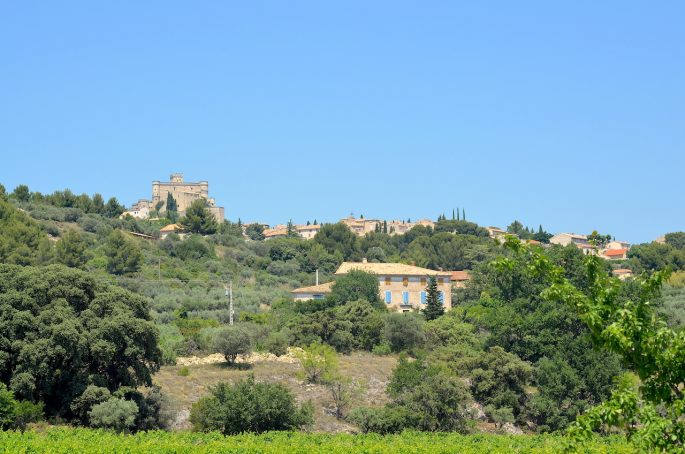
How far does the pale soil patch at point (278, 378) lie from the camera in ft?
133

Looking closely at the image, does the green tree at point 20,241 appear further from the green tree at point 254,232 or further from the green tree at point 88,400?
the green tree at point 254,232

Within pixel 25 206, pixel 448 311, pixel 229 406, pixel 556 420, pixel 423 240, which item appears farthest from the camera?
pixel 423 240

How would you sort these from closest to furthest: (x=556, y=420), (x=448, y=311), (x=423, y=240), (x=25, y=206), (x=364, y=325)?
(x=556, y=420), (x=364, y=325), (x=448, y=311), (x=25, y=206), (x=423, y=240)

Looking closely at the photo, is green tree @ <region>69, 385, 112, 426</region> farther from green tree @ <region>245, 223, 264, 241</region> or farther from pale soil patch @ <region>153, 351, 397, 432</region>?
green tree @ <region>245, 223, 264, 241</region>

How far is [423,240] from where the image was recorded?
4596 inches

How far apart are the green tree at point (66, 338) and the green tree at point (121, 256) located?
41.3 m

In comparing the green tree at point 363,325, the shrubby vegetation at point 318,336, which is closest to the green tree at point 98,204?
the shrubby vegetation at point 318,336

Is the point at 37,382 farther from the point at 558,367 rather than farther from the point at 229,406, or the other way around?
the point at 558,367

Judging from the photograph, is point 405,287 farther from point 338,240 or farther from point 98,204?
point 98,204

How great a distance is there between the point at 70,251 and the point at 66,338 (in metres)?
39.5

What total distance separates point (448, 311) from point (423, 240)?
4397 cm

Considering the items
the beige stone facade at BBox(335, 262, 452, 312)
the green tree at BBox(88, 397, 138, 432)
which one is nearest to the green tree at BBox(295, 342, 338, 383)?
the green tree at BBox(88, 397, 138, 432)

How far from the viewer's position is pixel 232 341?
153 ft

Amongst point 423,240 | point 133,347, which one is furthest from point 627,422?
point 423,240
